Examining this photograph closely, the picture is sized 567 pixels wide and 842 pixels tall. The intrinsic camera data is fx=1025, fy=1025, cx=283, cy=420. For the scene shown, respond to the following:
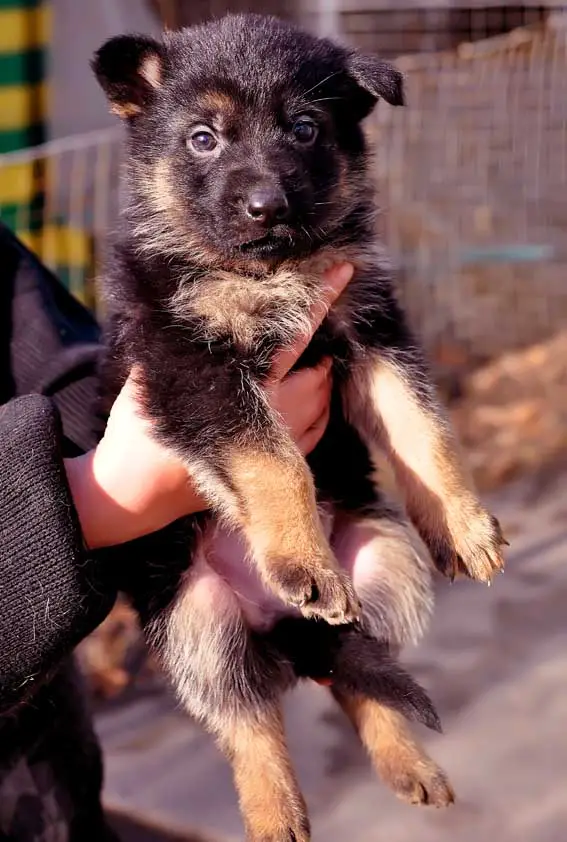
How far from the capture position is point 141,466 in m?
1.93

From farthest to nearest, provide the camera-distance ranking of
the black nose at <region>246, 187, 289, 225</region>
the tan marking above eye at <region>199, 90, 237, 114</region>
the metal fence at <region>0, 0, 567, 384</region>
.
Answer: the metal fence at <region>0, 0, 567, 384</region>
the tan marking above eye at <region>199, 90, 237, 114</region>
the black nose at <region>246, 187, 289, 225</region>

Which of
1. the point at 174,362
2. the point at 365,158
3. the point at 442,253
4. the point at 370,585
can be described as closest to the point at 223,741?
the point at 370,585

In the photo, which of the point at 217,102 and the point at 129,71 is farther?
the point at 129,71

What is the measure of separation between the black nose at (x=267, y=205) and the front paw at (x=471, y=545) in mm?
644

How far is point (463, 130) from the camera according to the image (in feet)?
19.5

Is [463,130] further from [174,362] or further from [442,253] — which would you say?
[174,362]

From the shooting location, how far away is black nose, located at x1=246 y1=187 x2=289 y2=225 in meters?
1.88

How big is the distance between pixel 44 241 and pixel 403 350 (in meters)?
3.45

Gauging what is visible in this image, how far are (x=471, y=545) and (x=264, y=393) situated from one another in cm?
48

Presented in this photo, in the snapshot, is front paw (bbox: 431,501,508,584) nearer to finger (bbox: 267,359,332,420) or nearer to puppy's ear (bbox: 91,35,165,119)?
finger (bbox: 267,359,332,420)

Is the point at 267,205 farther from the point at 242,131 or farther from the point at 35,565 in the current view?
the point at 35,565

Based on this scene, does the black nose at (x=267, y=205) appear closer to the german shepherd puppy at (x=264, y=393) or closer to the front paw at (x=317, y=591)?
the german shepherd puppy at (x=264, y=393)

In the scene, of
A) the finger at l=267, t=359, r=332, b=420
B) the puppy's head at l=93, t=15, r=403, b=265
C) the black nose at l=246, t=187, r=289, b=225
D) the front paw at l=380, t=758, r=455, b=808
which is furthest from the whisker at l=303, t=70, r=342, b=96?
the front paw at l=380, t=758, r=455, b=808

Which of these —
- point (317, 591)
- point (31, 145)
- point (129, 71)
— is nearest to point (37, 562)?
point (317, 591)
